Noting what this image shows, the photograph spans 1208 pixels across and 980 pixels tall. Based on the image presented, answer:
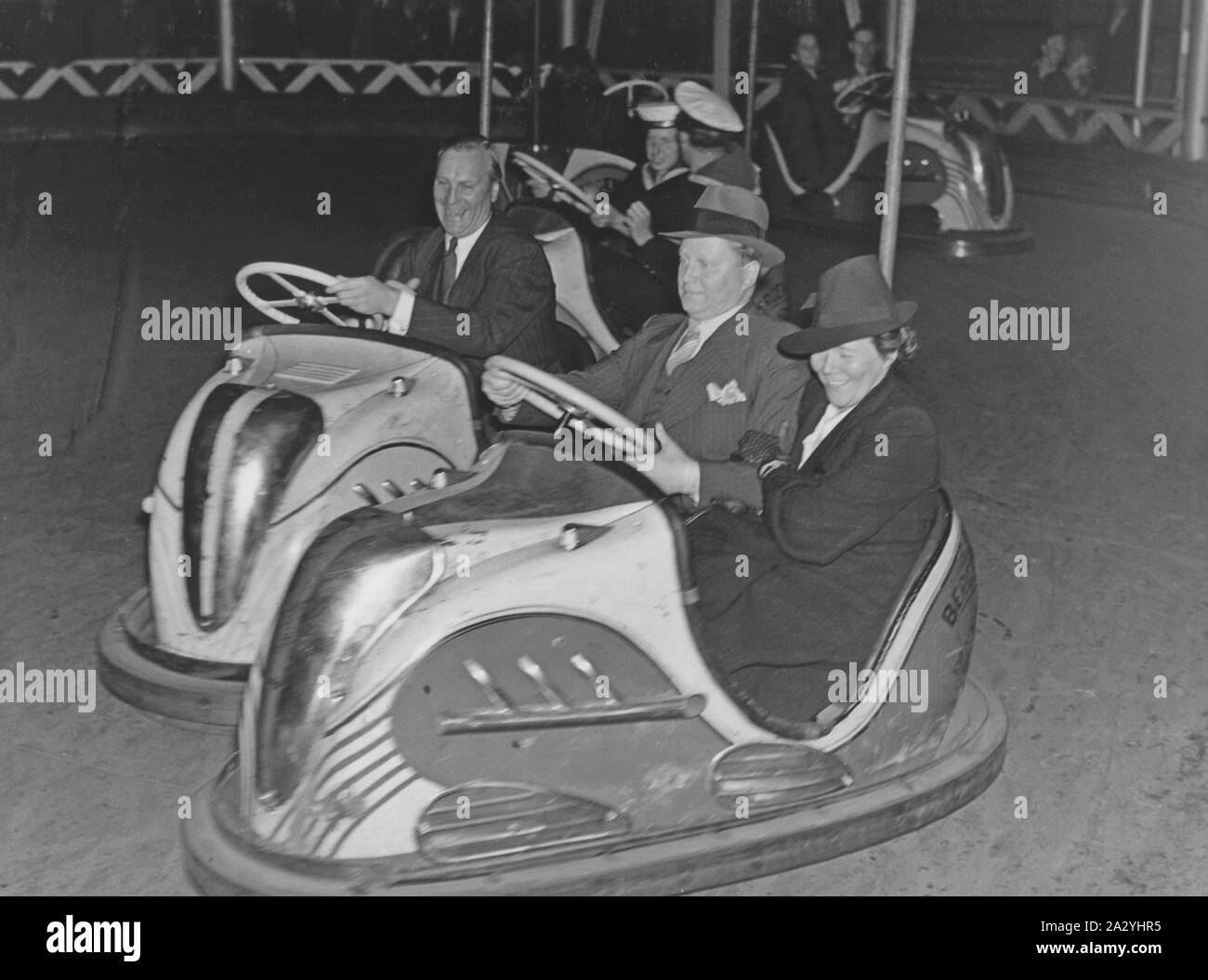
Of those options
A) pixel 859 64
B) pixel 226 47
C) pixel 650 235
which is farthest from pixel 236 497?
pixel 226 47

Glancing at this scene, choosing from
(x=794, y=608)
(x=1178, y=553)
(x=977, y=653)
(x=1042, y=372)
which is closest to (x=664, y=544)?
(x=794, y=608)

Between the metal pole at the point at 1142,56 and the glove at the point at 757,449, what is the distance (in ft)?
29.4

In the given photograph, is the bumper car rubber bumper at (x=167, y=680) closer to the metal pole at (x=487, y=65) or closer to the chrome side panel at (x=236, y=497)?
the chrome side panel at (x=236, y=497)

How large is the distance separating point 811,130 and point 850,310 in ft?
20.6

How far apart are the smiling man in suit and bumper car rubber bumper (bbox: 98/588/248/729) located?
822 mm

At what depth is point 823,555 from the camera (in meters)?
2.54

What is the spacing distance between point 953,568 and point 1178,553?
170 centimetres

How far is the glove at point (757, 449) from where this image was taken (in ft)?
9.00

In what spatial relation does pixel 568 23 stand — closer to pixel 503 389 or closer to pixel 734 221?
pixel 734 221

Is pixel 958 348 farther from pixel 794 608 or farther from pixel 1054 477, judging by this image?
pixel 794 608

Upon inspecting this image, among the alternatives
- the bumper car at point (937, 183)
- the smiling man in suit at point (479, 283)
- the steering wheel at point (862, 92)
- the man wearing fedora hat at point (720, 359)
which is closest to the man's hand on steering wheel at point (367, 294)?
the smiling man in suit at point (479, 283)

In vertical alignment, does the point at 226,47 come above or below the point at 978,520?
above

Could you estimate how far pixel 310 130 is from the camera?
12.5 metres

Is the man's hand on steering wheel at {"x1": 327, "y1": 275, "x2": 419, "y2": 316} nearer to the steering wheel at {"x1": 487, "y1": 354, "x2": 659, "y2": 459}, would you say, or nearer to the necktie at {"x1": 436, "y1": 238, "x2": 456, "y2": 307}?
the necktie at {"x1": 436, "y1": 238, "x2": 456, "y2": 307}
